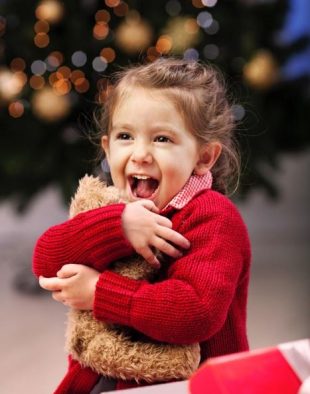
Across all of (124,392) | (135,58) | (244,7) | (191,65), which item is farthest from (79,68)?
(124,392)

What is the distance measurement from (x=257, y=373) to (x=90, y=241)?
29cm

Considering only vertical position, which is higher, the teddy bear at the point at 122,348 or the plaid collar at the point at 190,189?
the plaid collar at the point at 190,189

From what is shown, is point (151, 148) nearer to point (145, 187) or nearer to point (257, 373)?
point (145, 187)

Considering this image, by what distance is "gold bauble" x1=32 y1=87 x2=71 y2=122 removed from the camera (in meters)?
2.01

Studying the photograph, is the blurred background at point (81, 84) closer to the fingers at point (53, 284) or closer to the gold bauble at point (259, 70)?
the gold bauble at point (259, 70)

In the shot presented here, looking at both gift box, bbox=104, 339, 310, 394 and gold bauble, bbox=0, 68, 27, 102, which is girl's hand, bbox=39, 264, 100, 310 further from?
gold bauble, bbox=0, 68, 27, 102

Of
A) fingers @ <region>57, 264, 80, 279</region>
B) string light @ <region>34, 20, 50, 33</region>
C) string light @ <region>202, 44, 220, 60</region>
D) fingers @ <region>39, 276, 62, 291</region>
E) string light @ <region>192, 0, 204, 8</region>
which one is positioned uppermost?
string light @ <region>192, 0, 204, 8</region>

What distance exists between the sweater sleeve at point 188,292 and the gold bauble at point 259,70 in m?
1.45

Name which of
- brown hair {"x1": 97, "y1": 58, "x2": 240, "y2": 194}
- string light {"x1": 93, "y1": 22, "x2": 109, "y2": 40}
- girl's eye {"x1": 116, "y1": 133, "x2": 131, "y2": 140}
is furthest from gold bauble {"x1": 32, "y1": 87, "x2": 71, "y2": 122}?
girl's eye {"x1": 116, "y1": 133, "x2": 131, "y2": 140}

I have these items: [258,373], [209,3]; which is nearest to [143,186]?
[258,373]

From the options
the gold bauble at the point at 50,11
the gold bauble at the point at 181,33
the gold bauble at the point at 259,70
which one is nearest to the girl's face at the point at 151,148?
the gold bauble at the point at 181,33

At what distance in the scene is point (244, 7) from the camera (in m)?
2.26

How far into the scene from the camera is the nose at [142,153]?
831 millimetres

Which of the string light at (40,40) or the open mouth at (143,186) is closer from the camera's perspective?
the open mouth at (143,186)
